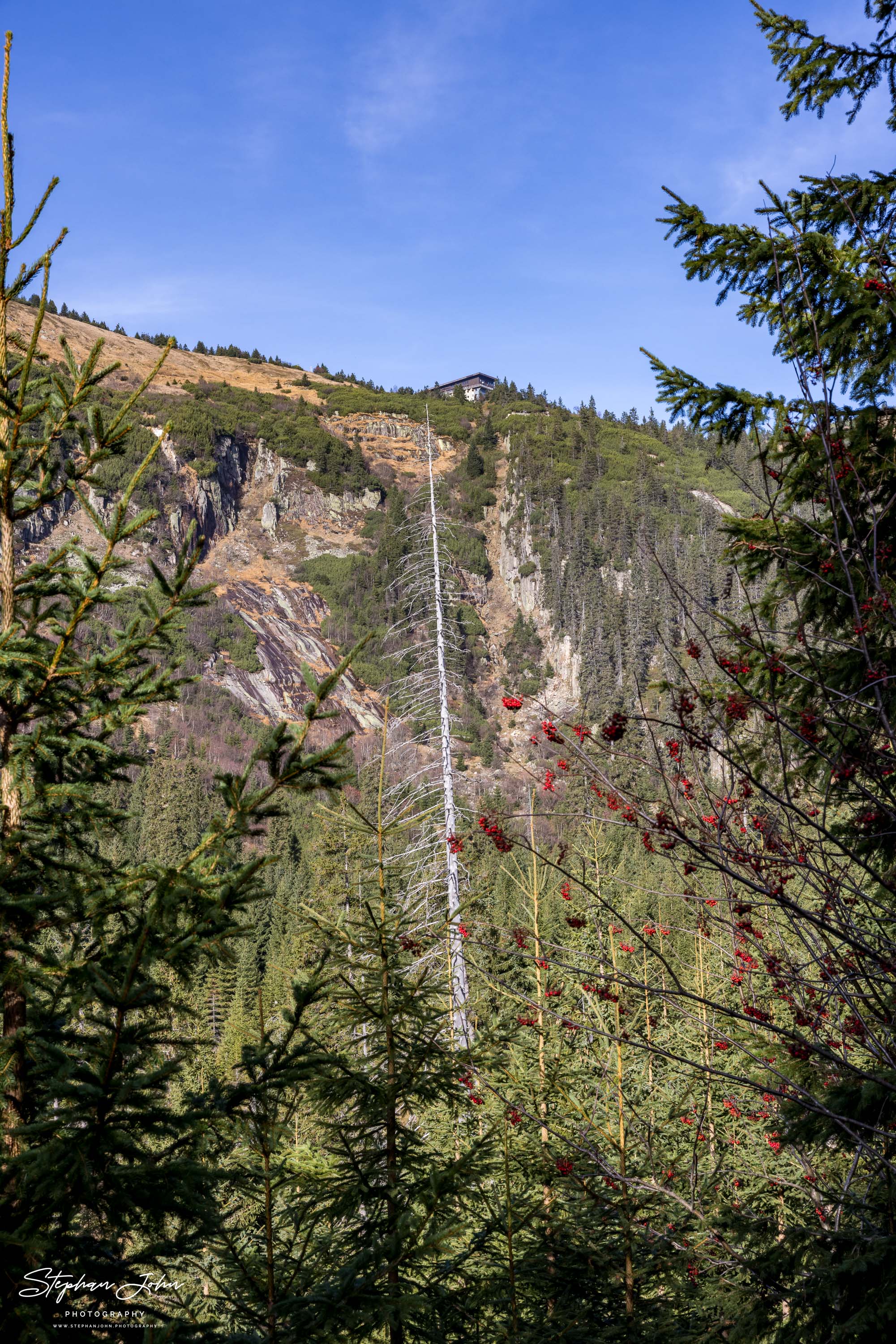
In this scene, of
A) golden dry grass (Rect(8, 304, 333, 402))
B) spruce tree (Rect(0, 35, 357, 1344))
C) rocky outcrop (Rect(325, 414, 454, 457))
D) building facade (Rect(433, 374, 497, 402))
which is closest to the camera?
spruce tree (Rect(0, 35, 357, 1344))

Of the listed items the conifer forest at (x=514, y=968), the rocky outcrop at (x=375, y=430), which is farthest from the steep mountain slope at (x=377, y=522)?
the conifer forest at (x=514, y=968)

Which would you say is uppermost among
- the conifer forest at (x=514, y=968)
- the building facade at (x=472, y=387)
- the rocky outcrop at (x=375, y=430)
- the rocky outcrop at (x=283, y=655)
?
the building facade at (x=472, y=387)

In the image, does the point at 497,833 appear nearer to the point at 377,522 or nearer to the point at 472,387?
the point at 377,522

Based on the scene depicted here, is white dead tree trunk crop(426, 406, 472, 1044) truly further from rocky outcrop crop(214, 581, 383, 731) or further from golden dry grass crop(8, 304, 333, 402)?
golden dry grass crop(8, 304, 333, 402)

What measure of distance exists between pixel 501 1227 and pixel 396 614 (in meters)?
82.7

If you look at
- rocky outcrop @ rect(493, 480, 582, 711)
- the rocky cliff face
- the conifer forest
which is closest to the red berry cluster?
the conifer forest

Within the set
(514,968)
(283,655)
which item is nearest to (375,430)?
(283,655)

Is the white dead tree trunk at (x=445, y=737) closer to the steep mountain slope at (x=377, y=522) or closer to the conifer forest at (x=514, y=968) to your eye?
the conifer forest at (x=514, y=968)

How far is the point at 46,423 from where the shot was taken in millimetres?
3486

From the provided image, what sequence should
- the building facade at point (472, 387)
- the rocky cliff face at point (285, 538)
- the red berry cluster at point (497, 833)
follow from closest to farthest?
the red berry cluster at point (497, 833), the rocky cliff face at point (285, 538), the building facade at point (472, 387)

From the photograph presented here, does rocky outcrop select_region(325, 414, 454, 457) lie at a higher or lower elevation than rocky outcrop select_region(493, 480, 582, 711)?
higher

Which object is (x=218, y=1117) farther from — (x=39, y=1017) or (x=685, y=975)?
(x=685, y=975)

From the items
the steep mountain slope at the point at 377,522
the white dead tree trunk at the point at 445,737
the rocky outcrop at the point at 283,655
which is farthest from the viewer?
the steep mountain slope at the point at 377,522

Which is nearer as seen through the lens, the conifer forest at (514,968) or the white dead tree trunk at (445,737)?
the conifer forest at (514,968)
